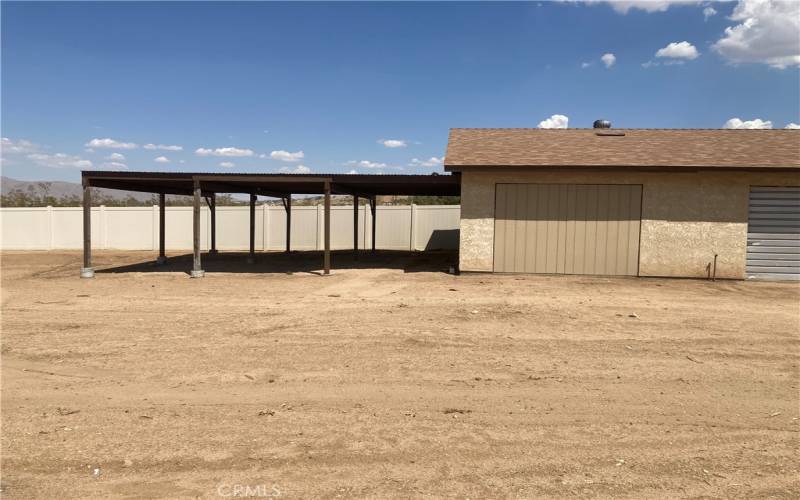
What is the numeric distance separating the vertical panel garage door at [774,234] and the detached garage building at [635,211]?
3cm

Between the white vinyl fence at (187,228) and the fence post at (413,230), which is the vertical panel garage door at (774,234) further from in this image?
the fence post at (413,230)

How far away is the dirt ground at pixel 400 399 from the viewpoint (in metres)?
3.42

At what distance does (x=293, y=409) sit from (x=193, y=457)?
1.06 meters

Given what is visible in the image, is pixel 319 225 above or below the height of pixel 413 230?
above

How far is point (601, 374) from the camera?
565 centimetres

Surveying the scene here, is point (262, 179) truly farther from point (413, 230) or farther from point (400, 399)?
point (413, 230)

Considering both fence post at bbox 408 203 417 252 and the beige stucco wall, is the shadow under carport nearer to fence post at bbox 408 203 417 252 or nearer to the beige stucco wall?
fence post at bbox 408 203 417 252

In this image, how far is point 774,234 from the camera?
44.3 ft

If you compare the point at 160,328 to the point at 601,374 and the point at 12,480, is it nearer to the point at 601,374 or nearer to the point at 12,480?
the point at 12,480

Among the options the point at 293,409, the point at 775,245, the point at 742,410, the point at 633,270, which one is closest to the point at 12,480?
the point at 293,409

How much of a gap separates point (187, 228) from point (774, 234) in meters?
23.8

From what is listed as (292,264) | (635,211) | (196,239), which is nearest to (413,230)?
(292,264)

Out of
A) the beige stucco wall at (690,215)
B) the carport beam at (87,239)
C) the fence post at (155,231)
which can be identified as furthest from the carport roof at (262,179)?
the fence post at (155,231)

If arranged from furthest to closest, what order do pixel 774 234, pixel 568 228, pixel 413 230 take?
pixel 413 230
pixel 568 228
pixel 774 234
